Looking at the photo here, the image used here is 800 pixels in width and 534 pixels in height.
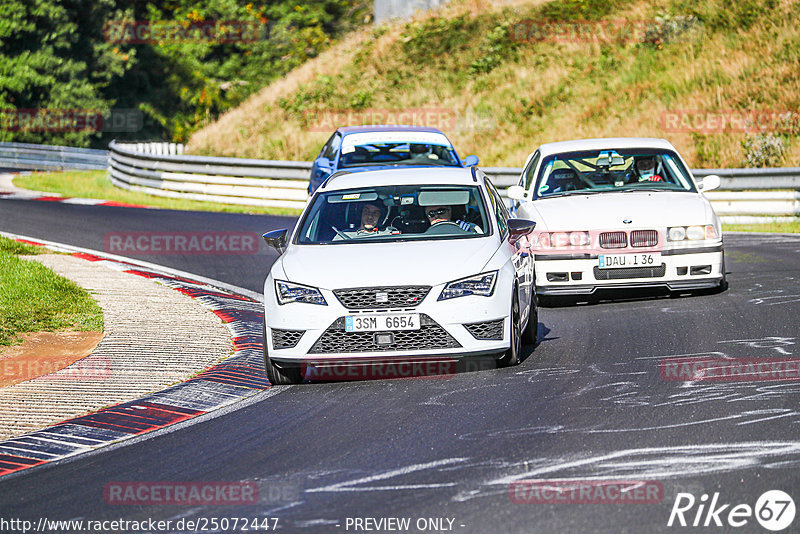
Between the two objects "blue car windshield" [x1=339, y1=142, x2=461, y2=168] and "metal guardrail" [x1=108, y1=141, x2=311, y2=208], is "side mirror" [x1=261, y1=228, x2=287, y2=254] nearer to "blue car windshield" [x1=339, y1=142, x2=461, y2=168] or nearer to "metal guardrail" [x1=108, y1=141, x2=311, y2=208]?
"blue car windshield" [x1=339, y1=142, x2=461, y2=168]

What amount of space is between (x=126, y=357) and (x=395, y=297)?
2.72m

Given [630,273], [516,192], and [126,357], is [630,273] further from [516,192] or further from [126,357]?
[126,357]

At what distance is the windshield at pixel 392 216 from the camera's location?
9766mm

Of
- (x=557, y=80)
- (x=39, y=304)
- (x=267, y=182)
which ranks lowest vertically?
(x=267, y=182)

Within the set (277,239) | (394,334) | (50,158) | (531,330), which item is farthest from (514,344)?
(50,158)

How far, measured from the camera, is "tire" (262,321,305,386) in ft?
29.5

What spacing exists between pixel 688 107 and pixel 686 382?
22473 millimetres

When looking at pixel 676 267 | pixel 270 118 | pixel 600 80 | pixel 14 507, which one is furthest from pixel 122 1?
pixel 14 507

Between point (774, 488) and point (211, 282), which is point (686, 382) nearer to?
point (774, 488)

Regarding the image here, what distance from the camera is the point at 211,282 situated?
1512 centimetres

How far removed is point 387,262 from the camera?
8945 millimetres

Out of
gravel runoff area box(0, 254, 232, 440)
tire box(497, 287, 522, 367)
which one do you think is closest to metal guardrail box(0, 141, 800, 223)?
gravel runoff area box(0, 254, 232, 440)

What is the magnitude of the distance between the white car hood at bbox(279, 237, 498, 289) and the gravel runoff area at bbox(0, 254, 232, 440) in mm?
1337

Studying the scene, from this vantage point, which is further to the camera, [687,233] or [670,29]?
[670,29]
